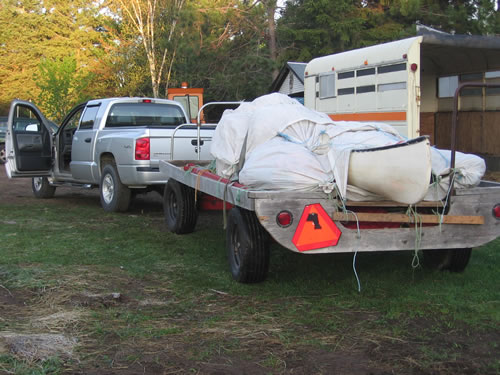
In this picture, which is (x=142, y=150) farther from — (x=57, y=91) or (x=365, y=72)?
(x=57, y=91)

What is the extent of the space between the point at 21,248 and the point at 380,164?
4311 millimetres

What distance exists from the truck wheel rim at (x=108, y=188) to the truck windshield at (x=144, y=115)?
1.01 meters

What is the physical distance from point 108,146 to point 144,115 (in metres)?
1.10

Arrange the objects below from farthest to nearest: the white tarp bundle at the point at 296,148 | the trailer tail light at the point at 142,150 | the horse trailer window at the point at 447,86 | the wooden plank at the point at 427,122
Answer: the wooden plank at the point at 427,122, the horse trailer window at the point at 447,86, the trailer tail light at the point at 142,150, the white tarp bundle at the point at 296,148

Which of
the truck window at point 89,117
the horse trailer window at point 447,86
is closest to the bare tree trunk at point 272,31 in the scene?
the horse trailer window at point 447,86

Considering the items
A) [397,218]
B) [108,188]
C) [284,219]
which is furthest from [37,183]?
[397,218]

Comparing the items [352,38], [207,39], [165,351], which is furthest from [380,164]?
[352,38]

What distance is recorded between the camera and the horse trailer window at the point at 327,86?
1397cm

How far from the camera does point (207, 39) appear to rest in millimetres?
27844

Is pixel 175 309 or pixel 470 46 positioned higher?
pixel 470 46

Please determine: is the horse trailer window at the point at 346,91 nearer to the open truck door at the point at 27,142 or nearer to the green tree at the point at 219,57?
the open truck door at the point at 27,142

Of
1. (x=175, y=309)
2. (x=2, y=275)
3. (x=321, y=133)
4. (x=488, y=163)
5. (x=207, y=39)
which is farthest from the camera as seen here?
(x=207, y=39)

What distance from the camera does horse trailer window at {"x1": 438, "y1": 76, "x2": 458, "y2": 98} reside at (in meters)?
14.4

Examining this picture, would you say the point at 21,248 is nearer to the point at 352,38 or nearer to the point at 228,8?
the point at 228,8
